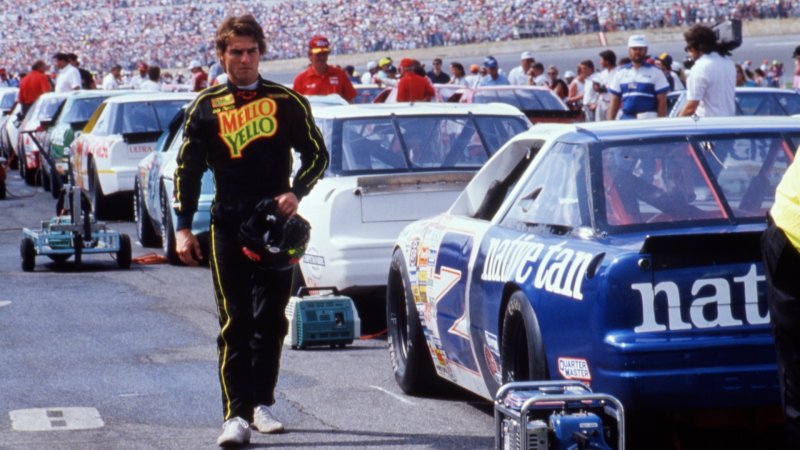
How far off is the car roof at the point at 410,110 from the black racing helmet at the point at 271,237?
3.91 metres

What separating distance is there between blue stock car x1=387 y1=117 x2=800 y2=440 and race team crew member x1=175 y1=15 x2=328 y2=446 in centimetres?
79

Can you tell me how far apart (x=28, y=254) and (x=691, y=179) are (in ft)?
29.3

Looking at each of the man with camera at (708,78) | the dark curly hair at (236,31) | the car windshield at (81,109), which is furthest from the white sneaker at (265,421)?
the car windshield at (81,109)

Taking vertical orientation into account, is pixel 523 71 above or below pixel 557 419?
below

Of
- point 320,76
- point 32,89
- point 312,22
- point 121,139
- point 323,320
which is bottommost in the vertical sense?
point 312,22

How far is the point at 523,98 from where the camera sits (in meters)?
22.0

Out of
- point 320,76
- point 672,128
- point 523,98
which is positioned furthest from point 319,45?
point 672,128

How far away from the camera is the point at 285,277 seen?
22.3 feet

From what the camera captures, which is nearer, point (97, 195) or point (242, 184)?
point (242, 184)

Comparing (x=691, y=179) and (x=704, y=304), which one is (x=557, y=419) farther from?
(x=691, y=179)

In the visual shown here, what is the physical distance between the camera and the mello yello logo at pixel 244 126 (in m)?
6.65

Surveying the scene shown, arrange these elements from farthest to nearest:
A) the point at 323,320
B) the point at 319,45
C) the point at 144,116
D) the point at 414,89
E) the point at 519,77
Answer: the point at 519,77
the point at 144,116
the point at 414,89
the point at 319,45
the point at 323,320

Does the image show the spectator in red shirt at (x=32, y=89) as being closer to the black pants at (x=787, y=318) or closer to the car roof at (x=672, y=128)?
the car roof at (x=672, y=128)

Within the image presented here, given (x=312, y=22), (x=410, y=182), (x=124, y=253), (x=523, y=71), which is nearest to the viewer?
(x=410, y=182)
